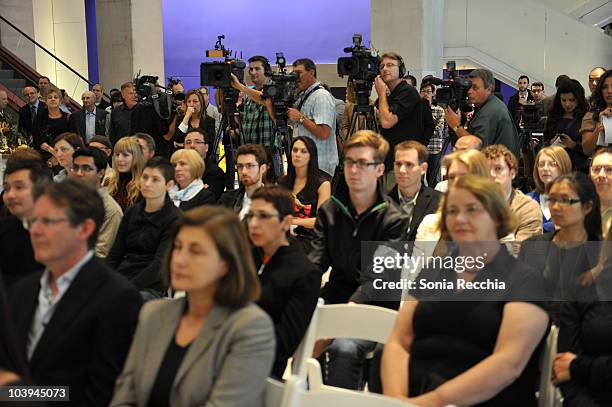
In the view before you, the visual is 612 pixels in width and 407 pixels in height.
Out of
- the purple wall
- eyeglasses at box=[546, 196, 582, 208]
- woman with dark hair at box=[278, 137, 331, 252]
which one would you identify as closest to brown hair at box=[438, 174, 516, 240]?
eyeglasses at box=[546, 196, 582, 208]

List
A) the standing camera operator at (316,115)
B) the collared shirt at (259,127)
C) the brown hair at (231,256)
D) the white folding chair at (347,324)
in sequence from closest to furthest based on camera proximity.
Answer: the brown hair at (231,256) → the white folding chair at (347,324) → the standing camera operator at (316,115) → the collared shirt at (259,127)

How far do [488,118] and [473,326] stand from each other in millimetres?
2763

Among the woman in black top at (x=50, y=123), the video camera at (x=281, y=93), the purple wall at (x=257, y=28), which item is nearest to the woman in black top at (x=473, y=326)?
the video camera at (x=281, y=93)

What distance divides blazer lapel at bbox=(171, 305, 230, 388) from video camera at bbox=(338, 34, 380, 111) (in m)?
3.56

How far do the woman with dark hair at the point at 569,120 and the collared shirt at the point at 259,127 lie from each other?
2.05 m

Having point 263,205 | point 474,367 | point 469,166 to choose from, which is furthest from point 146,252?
point 474,367

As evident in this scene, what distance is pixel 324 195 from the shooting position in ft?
13.5

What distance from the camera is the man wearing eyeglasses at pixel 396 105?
489cm

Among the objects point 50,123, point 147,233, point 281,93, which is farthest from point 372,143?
point 50,123

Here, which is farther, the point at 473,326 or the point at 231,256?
the point at 473,326

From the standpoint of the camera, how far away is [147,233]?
11.7 feet

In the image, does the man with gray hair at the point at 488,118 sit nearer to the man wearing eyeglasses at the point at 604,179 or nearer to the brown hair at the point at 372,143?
the man wearing eyeglasses at the point at 604,179

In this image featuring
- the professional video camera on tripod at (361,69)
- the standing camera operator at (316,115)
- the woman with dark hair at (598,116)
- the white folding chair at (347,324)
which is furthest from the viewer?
the professional video camera on tripod at (361,69)

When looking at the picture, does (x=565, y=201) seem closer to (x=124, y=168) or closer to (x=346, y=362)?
(x=346, y=362)
